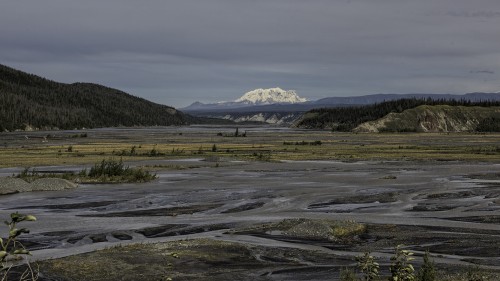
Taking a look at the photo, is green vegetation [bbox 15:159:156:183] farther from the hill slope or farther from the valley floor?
the hill slope

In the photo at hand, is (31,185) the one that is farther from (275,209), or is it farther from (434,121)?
(434,121)

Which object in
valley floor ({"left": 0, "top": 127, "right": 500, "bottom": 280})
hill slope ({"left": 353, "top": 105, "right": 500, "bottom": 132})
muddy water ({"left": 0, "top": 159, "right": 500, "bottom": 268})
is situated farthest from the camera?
hill slope ({"left": 353, "top": 105, "right": 500, "bottom": 132})

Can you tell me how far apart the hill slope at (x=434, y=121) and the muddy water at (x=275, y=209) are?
5382 inches

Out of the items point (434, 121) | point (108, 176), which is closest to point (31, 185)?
point (108, 176)

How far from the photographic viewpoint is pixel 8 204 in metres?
31.6

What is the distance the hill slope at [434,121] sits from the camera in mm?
185750

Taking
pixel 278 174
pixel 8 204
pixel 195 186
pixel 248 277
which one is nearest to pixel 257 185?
pixel 195 186

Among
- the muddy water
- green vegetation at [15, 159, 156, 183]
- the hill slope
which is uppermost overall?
the hill slope

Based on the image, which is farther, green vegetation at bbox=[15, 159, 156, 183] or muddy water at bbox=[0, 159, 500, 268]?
green vegetation at bbox=[15, 159, 156, 183]

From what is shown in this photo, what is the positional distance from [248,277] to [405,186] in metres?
25.7

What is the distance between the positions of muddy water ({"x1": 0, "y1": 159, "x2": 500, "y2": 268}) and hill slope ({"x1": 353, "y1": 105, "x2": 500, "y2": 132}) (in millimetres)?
136693

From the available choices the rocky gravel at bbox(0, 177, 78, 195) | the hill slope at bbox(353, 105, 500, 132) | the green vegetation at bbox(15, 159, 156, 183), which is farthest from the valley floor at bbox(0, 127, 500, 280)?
the hill slope at bbox(353, 105, 500, 132)

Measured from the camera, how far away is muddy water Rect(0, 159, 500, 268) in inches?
856

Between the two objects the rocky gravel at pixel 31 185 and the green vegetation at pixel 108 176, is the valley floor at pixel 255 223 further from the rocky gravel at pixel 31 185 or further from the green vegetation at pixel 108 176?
the green vegetation at pixel 108 176
